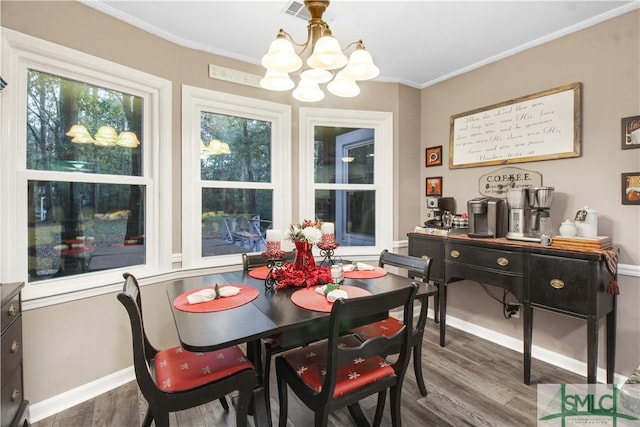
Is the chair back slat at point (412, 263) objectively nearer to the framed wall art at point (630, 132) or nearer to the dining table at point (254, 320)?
the dining table at point (254, 320)

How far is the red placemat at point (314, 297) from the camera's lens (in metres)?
1.48

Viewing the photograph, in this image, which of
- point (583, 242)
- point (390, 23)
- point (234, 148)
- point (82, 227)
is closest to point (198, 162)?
point (234, 148)

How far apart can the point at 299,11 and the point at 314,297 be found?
73.1 inches

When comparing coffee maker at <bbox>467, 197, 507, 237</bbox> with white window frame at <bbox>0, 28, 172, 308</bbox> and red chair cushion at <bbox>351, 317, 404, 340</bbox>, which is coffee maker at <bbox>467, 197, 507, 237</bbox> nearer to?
red chair cushion at <bbox>351, 317, 404, 340</bbox>

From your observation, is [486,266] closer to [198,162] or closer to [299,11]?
[299,11]

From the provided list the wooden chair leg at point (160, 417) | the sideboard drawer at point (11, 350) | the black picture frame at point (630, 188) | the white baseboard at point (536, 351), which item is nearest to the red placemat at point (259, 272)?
the wooden chair leg at point (160, 417)

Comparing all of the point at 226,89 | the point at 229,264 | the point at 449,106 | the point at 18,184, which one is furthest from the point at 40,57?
the point at 449,106

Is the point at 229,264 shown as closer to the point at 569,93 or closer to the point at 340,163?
the point at 340,163

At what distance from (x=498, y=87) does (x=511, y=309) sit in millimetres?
1933

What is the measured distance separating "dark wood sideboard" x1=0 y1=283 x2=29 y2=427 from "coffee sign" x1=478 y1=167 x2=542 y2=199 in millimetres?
3339

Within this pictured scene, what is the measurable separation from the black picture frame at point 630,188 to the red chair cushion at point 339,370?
1960mm

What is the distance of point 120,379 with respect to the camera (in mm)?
2145

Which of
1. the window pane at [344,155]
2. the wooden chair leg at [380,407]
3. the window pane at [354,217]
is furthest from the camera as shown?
the window pane at [354,217]

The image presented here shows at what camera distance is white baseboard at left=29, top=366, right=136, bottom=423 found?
1819 mm
